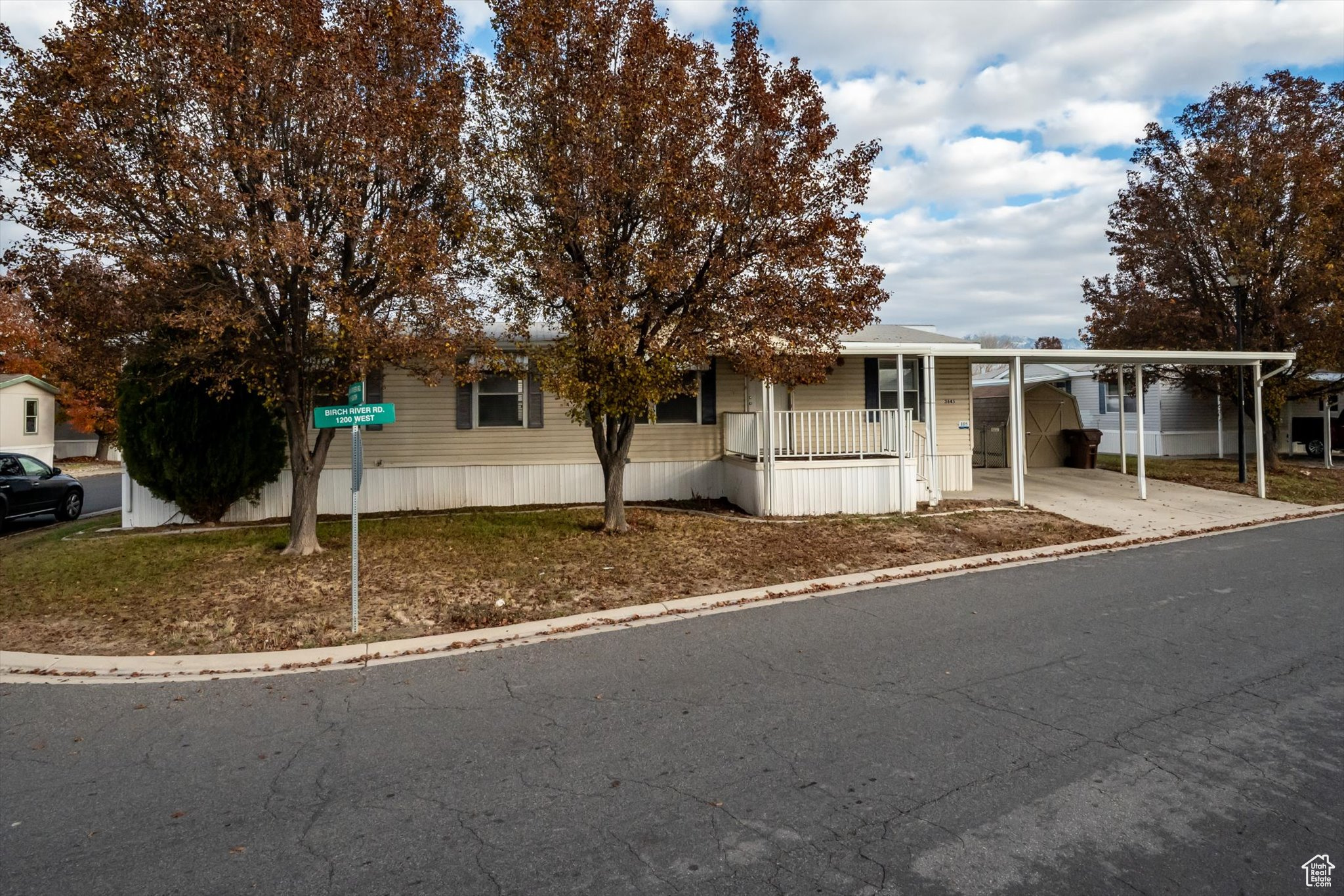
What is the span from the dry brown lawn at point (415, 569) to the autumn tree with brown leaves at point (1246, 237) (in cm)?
1105

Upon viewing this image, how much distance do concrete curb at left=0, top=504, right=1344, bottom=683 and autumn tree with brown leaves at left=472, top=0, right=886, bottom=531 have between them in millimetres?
3092

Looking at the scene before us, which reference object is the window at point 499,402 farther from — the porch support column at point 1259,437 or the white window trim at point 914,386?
the porch support column at point 1259,437

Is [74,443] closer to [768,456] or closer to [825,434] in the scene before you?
[768,456]

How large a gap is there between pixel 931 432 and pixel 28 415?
34.8 metres

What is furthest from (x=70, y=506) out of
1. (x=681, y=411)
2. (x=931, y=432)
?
(x=931, y=432)

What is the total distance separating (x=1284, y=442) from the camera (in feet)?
94.5

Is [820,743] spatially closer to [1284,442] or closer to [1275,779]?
[1275,779]

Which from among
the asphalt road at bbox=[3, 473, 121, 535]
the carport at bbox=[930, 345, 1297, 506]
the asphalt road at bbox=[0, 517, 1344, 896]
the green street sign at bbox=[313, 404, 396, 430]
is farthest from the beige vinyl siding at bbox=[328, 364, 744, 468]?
the asphalt road at bbox=[0, 517, 1344, 896]

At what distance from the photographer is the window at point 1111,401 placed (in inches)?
1122

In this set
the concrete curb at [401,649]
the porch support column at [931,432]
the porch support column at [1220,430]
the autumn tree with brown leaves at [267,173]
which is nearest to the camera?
the concrete curb at [401,649]

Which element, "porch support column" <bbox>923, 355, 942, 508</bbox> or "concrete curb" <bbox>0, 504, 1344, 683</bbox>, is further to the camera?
"porch support column" <bbox>923, 355, 942, 508</bbox>

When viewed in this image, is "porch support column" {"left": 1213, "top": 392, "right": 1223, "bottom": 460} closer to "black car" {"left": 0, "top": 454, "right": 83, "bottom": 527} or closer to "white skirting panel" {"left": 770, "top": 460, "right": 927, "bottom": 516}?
"white skirting panel" {"left": 770, "top": 460, "right": 927, "bottom": 516}

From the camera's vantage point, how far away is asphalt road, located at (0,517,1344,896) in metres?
3.44
